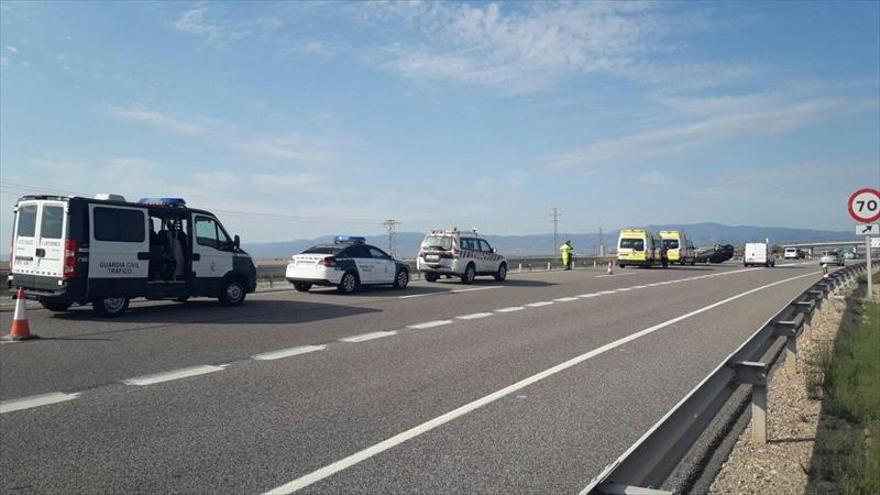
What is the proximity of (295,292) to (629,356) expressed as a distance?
12.9 m

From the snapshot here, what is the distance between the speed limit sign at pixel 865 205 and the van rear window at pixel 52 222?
17345 mm

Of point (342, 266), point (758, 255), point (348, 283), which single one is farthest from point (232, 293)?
point (758, 255)

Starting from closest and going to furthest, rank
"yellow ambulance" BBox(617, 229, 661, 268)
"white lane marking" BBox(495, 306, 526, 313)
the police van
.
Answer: the police van
"white lane marking" BBox(495, 306, 526, 313)
"yellow ambulance" BBox(617, 229, 661, 268)

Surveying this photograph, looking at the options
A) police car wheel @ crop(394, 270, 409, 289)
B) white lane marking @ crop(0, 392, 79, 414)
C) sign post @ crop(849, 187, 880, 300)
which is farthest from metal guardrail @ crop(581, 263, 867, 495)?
police car wheel @ crop(394, 270, 409, 289)

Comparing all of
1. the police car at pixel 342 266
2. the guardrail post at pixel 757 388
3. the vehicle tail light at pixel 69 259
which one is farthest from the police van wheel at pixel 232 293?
the guardrail post at pixel 757 388

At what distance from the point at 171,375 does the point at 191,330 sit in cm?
389

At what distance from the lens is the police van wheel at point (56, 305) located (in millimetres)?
12745

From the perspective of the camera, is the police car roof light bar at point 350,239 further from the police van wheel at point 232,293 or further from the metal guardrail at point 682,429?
the metal guardrail at point 682,429

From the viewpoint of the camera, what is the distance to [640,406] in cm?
669

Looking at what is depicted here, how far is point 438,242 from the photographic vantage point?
25.5 m

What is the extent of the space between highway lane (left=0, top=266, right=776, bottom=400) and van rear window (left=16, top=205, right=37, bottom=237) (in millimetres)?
1670

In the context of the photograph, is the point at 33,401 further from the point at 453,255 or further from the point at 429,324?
the point at 453,255

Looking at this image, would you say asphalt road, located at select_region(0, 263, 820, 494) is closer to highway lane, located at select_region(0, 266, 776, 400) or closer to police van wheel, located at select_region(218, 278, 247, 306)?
highway lane, located at select_region(0, 266, 776, 400)

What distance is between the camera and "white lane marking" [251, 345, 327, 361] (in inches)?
356
